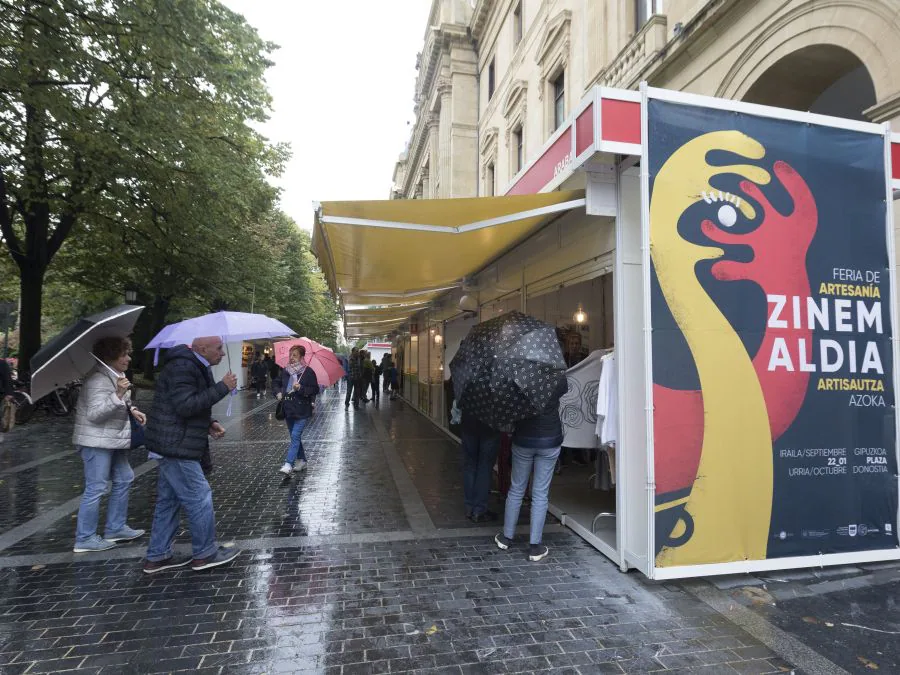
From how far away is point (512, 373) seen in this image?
13.1 feet

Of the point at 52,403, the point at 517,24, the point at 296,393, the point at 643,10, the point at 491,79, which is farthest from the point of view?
the point at 491,79

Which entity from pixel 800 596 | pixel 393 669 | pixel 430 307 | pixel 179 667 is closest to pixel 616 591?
pixel 800 596

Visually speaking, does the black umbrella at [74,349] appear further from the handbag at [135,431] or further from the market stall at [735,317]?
the market stall at [735,317]

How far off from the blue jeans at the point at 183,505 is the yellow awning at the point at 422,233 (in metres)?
2.21

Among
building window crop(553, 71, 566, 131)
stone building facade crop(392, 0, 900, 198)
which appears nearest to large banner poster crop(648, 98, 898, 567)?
stone building facade crop(392, 0, 900, 198)

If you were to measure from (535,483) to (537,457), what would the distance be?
0.77ft

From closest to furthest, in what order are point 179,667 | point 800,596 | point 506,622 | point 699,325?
point 179,667, point 506,622, point 800,596, point 699,325

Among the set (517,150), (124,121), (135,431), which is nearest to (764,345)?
(135,431)

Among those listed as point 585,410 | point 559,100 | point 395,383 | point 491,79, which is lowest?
point 395,383

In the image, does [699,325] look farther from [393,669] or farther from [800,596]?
[393,669]

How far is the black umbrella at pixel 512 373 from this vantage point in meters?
4.01

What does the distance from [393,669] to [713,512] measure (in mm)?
2553

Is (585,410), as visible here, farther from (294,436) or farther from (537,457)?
(294,436)

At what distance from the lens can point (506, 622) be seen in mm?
3221
